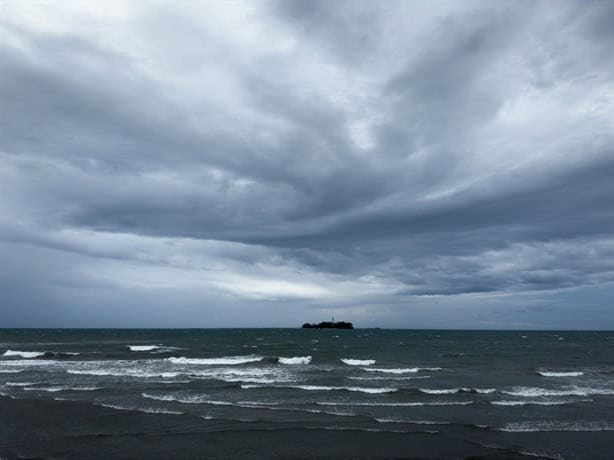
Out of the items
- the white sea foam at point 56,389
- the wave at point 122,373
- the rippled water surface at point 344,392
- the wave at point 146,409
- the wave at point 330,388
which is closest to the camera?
the rippled water surface at point 344,392

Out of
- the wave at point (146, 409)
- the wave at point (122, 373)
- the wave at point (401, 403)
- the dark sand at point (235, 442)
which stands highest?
the wave at point (122, 373)

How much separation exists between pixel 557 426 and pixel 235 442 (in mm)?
12828

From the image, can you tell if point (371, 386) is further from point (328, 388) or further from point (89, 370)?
point (89, 370)

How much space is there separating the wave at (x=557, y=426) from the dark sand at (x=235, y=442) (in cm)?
72

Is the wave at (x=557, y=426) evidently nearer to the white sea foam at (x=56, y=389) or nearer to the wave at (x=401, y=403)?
the wave at (x=401, y=403)

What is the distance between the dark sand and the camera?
14273 mm

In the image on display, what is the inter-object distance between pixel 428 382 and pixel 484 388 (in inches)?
147

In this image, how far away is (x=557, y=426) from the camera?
17.9 m

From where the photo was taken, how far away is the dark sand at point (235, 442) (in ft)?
46.8

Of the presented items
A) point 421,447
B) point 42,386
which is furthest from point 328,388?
point 42,386

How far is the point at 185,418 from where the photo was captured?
18656 mm

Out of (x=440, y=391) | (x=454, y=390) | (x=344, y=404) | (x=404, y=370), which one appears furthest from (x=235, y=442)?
(x=404, y=370)

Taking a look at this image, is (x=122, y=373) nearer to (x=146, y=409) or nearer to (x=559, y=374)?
(x=146, y=409)

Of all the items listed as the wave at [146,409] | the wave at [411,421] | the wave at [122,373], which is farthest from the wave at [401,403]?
the wave at [122,373]
